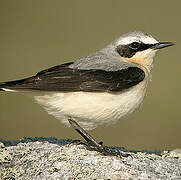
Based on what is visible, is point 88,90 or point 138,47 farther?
point 138,47

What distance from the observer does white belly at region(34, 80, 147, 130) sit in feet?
21.3

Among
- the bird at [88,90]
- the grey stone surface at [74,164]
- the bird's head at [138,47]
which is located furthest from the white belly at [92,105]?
the bird's head at [138,47]

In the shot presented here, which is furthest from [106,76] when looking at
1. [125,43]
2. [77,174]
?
[77,174]

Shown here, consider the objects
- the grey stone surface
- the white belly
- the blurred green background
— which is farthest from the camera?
the blurred green background

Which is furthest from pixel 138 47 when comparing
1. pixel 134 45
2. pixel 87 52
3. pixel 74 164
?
pixel 87 52

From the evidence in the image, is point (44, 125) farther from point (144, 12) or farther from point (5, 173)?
point (144, 12)

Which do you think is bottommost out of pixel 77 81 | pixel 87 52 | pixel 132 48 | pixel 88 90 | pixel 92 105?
pixel 87 52

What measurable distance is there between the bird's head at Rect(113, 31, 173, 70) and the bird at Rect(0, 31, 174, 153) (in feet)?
1.25

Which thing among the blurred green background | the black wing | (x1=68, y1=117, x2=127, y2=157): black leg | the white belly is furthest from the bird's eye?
the blurred green background

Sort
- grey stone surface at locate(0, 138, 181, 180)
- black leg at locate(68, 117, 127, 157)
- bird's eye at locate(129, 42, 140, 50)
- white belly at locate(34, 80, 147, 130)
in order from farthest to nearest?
bird's eye at locate(129, 42, 140, 50) < white belly at locate(34, 80, 147, 130) < black leg at locate(68, 117, 127, 157) < grey stone surface at locate(0, 138, 181, 180)

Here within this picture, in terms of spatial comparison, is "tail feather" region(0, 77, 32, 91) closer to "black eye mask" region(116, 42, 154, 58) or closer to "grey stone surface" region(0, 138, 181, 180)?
"grey stone surface" region(0, 138, 181, 180)

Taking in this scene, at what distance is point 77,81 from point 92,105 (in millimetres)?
377

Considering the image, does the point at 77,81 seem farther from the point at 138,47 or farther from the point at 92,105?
the point at 138,47

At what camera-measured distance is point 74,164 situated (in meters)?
5.71
